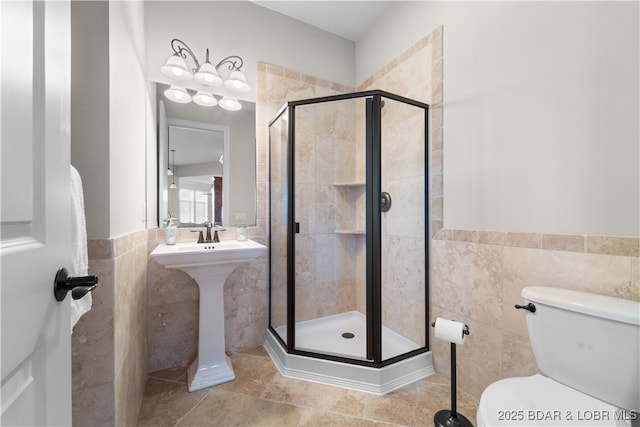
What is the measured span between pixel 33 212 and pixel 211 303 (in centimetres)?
146

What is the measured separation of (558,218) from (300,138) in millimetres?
1651

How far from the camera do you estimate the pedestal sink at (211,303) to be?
163 cm

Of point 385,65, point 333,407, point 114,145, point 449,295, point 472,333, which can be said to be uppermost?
point 385,65

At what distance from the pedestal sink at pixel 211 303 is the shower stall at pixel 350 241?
407 millimetres

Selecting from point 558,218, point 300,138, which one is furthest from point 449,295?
point 300,138

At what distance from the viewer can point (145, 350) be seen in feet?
5.85

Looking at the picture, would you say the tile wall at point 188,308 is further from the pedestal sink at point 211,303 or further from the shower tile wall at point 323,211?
the shower tile wall at point 323,211

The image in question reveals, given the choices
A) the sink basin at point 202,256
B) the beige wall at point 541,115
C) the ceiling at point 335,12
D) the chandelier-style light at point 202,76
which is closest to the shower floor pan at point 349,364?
the sink basin at point 202,256

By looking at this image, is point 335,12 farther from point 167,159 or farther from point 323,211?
point 167,159

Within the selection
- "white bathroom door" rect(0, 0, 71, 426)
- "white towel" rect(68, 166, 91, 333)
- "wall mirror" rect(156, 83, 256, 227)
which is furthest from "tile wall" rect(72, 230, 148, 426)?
"wall mirror" rect(156, 83, 256, 227)

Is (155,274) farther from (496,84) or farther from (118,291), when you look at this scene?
(496,84)

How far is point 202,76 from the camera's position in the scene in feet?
6.43

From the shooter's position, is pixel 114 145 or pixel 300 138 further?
pixel 300 138

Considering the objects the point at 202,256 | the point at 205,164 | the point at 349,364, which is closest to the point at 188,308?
the point at 202,256
